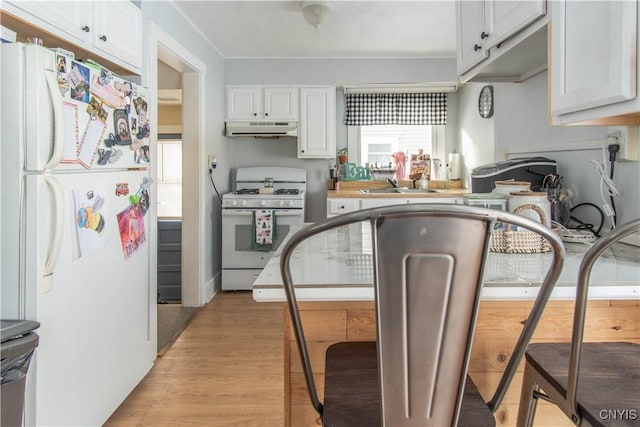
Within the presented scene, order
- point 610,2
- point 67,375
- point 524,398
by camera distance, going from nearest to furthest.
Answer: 1. point 524,398
2. point 610,2
3. point 67,375

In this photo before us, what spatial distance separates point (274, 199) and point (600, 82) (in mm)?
2987

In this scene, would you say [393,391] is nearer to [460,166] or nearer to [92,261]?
[92,261]

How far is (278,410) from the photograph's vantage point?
6.22ft

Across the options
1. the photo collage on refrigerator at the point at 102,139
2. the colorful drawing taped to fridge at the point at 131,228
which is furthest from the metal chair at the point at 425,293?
the colorful drawing taped to fridge at the point at 131,228

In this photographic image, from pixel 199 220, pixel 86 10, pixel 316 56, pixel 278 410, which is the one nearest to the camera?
pixel 86 10

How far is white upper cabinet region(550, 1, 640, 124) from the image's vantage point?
99cm

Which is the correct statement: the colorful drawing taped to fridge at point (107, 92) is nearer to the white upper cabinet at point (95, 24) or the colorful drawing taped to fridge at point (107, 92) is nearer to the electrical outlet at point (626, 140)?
the white upper cabinet at point (95, 24)

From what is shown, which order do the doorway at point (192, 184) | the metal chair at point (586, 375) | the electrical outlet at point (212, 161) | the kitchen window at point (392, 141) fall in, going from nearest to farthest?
1. the metal chair at point (586, 375)
2. the doorway at point (192, 184)
3. the electrical outlet at point (212, 161)
4. the kitchen window at point (392, 141)

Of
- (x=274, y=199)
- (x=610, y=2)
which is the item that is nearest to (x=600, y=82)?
(x=610, y=2)

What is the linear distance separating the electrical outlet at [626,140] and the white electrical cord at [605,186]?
0.06m

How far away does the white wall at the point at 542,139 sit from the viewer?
5.06 ft

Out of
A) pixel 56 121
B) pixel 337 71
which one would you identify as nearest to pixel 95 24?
pixel 56 121

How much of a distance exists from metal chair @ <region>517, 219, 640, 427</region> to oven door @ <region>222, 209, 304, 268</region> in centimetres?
298

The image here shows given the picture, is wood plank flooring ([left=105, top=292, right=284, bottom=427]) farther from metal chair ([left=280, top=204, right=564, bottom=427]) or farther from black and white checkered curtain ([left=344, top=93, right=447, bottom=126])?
black and white checkered curtain ([left=344, top=93, right=447, bottom=126])
